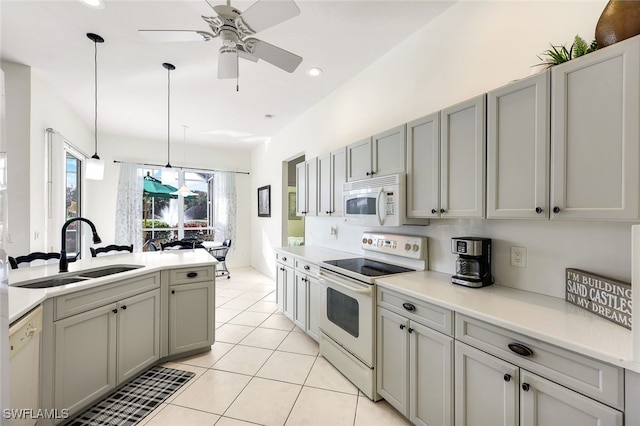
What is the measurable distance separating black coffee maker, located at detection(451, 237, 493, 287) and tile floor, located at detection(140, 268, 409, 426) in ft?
3.45

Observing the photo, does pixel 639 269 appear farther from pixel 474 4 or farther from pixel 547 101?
pixel 474 4

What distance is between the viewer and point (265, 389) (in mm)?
2180

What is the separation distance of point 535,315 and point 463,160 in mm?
934

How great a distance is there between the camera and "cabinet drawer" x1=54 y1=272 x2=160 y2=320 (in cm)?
176

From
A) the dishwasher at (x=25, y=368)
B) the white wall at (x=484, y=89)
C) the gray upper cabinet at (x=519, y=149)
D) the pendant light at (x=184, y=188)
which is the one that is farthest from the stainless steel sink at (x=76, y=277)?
the pendant light at (x=184, y=188)

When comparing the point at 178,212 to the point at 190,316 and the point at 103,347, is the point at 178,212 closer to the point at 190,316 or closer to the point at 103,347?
the point at 190,316

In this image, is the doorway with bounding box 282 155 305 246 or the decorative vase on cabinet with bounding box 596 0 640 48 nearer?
the decorative vase on cabinet with bounding box 596 0 640 48

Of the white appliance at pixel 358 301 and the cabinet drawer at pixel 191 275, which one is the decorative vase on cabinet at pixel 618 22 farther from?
the cabinet drawer at pixel 191 275

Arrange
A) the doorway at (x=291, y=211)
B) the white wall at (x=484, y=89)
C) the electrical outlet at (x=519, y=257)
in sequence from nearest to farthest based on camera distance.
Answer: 1. the white wall at (x=484, y=89)
2. the electrical outlet at (x=519, y=257)
3. the doorway at (x=291, y=211)

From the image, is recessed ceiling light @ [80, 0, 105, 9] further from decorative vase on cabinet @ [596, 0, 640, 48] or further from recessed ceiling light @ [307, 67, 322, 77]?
decorative vase on cabinet @ [596, 0, 640, 48]

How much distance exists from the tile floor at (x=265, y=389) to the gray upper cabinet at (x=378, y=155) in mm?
1800

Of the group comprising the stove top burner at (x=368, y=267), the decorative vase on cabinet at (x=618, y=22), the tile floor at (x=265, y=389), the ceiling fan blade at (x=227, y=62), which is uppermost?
the ceiling fan blade at (x=227, y=62)

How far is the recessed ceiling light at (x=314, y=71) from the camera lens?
9.95 feet

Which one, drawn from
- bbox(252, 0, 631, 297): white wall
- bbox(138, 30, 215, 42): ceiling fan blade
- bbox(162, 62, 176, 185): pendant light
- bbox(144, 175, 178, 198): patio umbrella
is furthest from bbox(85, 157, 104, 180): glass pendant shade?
bbox(252, 0, 631, 297): white wall
